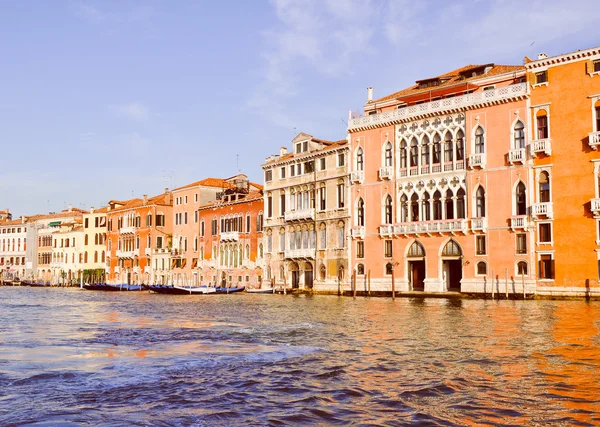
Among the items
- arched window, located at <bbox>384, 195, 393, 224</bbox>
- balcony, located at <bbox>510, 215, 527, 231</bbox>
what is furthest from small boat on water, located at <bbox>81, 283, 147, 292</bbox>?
balcony, located at <bbox>510, 215, 527, 231</bbox>

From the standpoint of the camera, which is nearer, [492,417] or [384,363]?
[492,417]

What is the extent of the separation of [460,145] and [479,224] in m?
4.18

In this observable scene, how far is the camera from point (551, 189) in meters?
29.0

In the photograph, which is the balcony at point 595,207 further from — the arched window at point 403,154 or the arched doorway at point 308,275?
the arched doorway at point 308,275

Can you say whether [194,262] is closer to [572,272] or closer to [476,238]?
[476,238]

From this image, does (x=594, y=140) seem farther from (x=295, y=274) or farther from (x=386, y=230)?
(x=295, y=274)

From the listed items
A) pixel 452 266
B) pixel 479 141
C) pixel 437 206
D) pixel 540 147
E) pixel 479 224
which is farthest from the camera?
pixel 452 266

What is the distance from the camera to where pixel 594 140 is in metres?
27.6

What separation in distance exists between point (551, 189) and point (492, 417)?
24.6m

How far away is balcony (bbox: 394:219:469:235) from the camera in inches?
1245

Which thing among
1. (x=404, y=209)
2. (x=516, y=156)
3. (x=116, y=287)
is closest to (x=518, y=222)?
(x=516, y=156)

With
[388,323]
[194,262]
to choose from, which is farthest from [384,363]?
[194,262]

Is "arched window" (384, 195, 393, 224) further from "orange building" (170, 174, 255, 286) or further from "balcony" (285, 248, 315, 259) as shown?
"orange building" (170, 174, 255, 286)

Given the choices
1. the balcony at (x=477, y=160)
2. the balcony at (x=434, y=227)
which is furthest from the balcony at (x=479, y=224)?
the balcony at (x=477, y=160)
